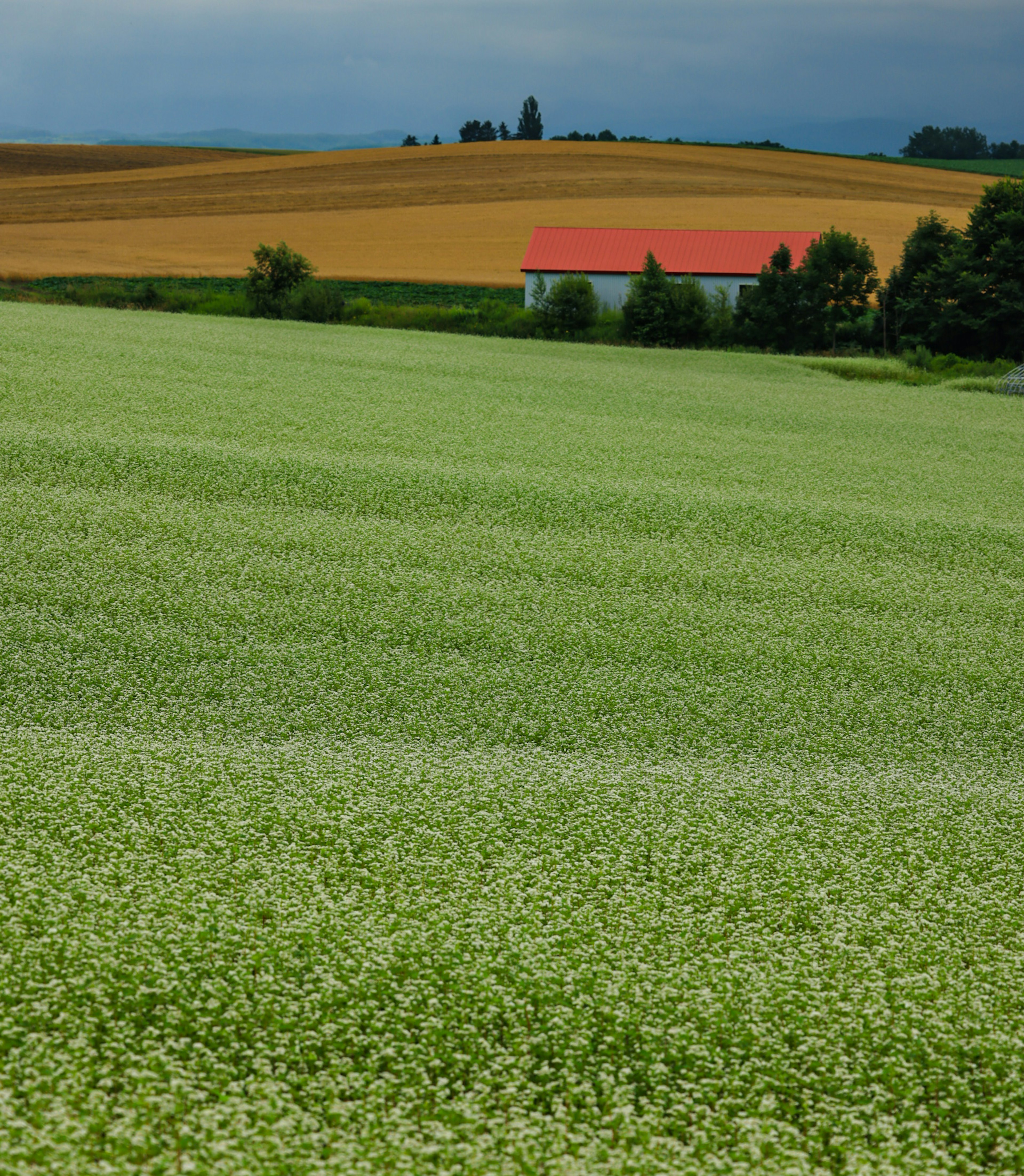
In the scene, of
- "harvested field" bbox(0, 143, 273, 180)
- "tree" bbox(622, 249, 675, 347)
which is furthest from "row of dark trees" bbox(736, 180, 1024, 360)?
"harvested field" bbox(0, 143, 273, 180)

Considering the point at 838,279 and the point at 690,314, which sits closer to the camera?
the point at 690,314

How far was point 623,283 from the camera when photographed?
35.1m

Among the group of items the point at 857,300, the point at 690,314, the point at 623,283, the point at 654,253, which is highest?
the point at 654,253

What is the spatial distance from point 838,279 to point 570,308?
8679 mm

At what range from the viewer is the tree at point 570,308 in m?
29.4

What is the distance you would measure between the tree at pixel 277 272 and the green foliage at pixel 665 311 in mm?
10154

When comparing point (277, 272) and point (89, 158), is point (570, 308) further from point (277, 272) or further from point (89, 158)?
point (89, 158)

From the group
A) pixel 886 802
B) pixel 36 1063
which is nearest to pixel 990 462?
pixel 886 802

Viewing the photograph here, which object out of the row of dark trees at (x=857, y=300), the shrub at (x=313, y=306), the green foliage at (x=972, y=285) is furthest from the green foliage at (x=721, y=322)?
the shrub at (x=313, y=306)

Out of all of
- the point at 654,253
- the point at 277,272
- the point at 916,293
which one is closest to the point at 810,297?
the point at 916,293

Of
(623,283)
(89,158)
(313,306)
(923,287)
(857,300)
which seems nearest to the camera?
(313,306)

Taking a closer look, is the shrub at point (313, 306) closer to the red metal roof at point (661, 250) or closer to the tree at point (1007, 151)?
the red metal roof at point (661, 250)

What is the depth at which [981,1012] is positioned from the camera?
3164 millimetres

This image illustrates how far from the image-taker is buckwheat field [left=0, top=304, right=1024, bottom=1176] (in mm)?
2701
